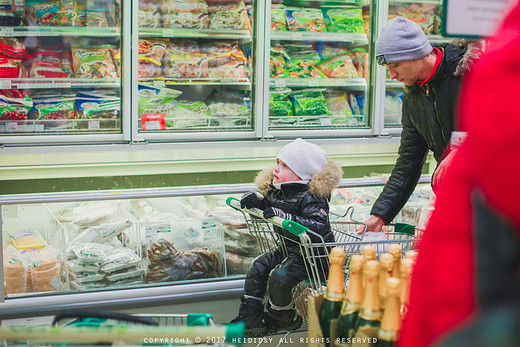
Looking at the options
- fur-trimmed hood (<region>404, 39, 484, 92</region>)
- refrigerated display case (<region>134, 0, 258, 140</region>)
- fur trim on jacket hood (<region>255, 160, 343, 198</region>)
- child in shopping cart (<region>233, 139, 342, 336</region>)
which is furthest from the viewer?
refrigerated display case (<region>134, 0, 258, 140</region>)

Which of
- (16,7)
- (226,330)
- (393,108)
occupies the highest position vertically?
(16,7)

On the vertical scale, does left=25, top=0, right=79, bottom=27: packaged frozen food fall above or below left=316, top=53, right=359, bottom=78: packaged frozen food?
above

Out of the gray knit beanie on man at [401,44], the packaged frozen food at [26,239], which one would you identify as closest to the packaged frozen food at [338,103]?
the gray knit beanie on man at [401,44]

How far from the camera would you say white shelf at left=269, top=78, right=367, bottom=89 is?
3816 mm

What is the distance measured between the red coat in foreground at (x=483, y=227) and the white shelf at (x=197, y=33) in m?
3.02

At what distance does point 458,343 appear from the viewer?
0.64 m

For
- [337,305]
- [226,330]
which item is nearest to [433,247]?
[226,330]

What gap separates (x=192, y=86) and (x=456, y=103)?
192cm

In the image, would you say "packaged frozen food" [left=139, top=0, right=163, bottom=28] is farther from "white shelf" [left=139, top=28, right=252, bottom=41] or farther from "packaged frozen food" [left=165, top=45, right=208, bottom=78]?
"packaged frozen food" [left=165, top=45, right=208, bottom=78]

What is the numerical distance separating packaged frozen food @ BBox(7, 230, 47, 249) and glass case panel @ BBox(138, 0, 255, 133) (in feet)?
3.45

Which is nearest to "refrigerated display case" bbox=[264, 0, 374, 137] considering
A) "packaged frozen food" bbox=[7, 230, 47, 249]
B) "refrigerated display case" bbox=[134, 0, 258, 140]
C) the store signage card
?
"refrigerated display case" bbox=[134, 0, 258, 140]

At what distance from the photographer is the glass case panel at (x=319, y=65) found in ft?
12.8

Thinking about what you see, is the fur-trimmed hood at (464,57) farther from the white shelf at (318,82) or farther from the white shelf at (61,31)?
the white shelf at (61,31)

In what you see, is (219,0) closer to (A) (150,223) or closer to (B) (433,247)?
(A) (150,223)
